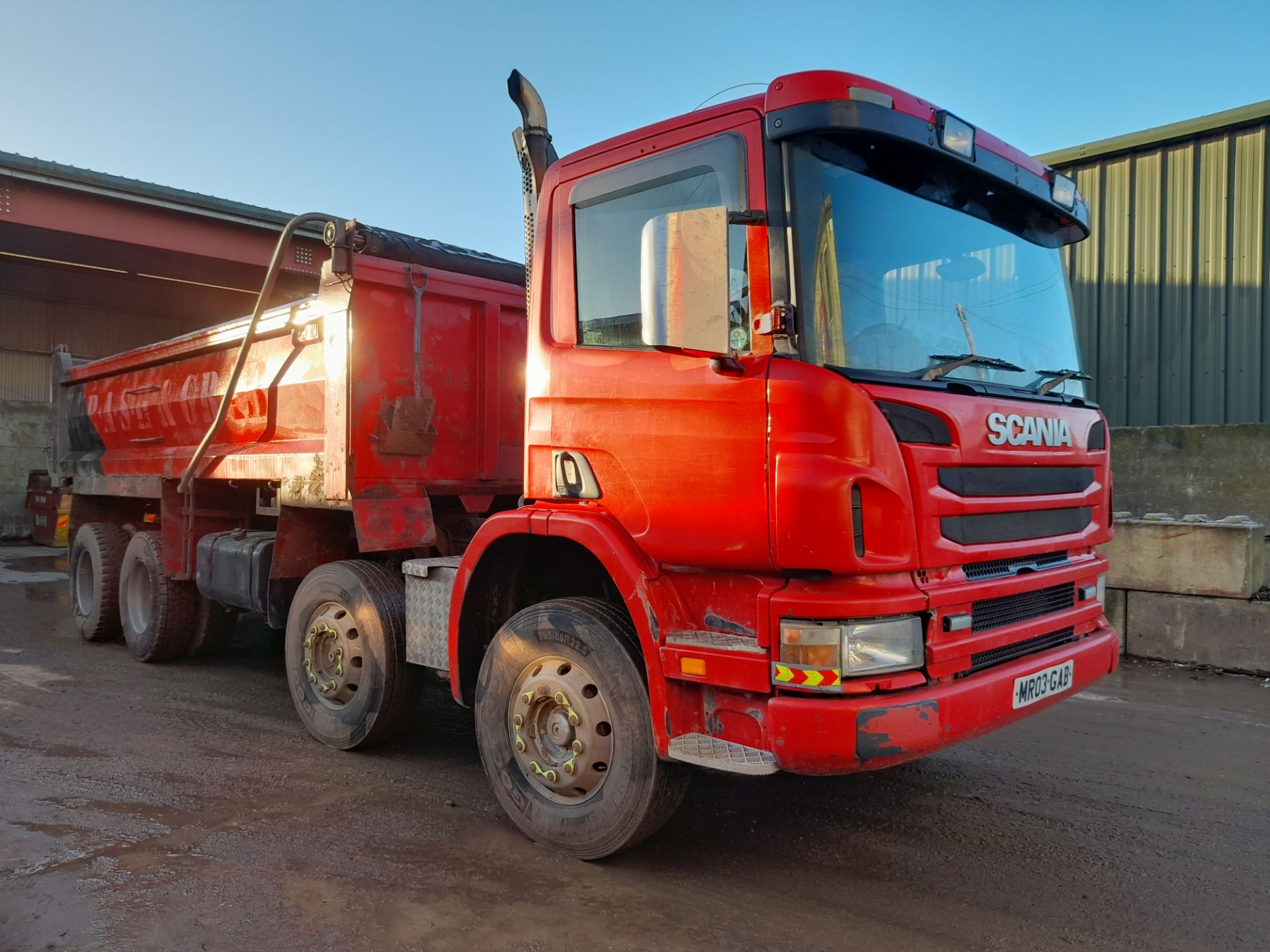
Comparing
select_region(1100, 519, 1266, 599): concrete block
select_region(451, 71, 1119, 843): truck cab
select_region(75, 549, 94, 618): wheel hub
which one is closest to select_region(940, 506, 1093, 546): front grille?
select_region(451, 71, 1119, 843): truck cab

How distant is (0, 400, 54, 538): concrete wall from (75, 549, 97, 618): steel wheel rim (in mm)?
12601

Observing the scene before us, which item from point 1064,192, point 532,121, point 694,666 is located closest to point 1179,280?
point 1064,192

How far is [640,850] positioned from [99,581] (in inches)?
238

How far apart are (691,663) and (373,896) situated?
1.36 meters

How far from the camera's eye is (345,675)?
188 inches

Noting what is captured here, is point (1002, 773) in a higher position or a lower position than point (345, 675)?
lower

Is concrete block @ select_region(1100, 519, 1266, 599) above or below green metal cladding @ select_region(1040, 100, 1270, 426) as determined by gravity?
below

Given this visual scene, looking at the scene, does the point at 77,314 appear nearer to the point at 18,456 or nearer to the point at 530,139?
the point at 18,456

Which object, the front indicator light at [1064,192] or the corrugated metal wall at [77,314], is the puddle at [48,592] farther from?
the corrugated metal wall at [77,314]

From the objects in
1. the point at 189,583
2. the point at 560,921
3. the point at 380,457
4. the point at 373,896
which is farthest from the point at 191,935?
the point at 189,583

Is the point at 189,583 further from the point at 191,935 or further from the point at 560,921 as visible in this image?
the point at 560,921

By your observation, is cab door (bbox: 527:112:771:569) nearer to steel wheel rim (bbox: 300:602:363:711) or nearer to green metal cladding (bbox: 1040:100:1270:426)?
steel wheel rim (bbox: 300:602:363:711)

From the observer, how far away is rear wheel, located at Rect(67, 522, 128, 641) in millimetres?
7629

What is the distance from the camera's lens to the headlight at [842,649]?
284 centimetres
